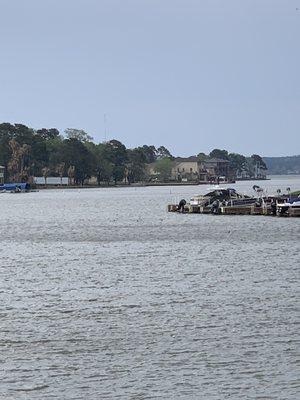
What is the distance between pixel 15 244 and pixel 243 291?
3061cm

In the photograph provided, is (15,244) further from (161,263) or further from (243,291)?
(243,291)

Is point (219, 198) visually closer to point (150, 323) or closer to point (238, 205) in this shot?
point (238, 205)

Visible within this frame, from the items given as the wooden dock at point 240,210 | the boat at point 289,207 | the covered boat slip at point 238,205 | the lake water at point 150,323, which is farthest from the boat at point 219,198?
the lake water at point 150,323

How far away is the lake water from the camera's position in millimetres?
21281

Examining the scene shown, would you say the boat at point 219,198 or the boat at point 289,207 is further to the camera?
the boat at point 219,198

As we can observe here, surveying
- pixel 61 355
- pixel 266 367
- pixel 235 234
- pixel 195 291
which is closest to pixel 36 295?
pixel 195 291

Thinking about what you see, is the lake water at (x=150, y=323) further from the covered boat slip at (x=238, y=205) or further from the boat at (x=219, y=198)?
the boat at (x=219, y=198)

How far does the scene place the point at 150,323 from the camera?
1113 inches

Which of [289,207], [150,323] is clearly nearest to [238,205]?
[289,207]

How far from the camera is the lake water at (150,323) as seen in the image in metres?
21.3

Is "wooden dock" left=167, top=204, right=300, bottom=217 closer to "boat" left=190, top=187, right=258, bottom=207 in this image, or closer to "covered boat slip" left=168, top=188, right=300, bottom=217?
"covered boat slip" left=168, top=188, right=300, bottom=217

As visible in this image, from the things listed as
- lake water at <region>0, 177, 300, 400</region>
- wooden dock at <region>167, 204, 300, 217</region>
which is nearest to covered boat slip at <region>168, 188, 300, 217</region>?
wooden dock at <region>167, 204, 300, 217</region>

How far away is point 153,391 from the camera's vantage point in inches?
813

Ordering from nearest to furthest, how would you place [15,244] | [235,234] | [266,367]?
1. [266,367]
2. [15,244]
3. [235,234]
